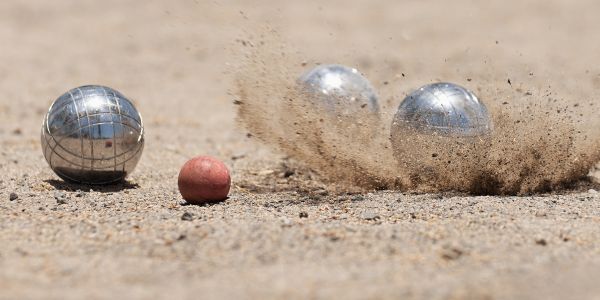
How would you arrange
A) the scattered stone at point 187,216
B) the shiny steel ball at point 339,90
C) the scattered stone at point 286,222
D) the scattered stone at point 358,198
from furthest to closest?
the shiny steel ball at point 339,90, the scattered stone at point 358,198, the scattered stone at point 187,216, the scattered stone at point 286,222

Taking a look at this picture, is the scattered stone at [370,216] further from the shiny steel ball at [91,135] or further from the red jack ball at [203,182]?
the shiny steel ball at [91,135]

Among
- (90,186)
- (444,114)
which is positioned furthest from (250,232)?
(90,186)

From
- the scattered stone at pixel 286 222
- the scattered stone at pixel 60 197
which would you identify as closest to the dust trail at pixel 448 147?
the scattered stone at pixel 286 222

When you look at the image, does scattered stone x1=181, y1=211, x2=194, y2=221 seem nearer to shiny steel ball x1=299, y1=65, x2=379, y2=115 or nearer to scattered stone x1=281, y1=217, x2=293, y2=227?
scattered stone x1=281, y1=217, x2=293, y2=227

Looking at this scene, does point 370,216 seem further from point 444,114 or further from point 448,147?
point 444,114

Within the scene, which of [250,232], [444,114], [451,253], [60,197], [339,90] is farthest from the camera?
[339,90]

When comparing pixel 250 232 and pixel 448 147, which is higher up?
pixel 448 147

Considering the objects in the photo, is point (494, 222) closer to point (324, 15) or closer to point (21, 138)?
point (21, 138)
